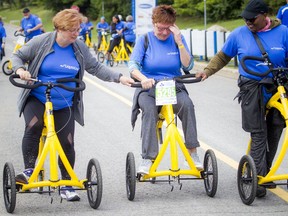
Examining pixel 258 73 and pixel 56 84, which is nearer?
pixel 56 84

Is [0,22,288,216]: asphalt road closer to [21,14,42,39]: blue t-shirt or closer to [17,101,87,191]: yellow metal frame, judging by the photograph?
[17,101,87,191]: yellow metal frame

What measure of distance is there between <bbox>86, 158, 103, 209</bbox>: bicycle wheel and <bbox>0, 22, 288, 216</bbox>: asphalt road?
0.10 metres

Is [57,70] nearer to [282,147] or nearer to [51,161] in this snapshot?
[51,161]

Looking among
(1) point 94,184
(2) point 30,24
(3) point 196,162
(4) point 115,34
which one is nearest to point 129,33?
(4) point 115,34

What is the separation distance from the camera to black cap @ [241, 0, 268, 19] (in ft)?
25.2

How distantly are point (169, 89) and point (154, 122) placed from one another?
37 centimetres

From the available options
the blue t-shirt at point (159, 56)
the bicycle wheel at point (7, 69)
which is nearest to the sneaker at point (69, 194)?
the blue t-shirt at point (159, 56)

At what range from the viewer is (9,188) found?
7.43 meters

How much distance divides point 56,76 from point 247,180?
1.93 metres

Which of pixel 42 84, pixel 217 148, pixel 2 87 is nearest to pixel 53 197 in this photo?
pixel 42 84

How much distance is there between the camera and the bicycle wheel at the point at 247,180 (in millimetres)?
7391

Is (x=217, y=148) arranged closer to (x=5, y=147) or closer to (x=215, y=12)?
(x=5, y=147)

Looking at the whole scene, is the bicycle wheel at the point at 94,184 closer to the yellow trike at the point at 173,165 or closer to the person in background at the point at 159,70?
the yellow trike at the point at 173,165

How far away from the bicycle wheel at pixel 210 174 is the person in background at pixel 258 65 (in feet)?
1.26
